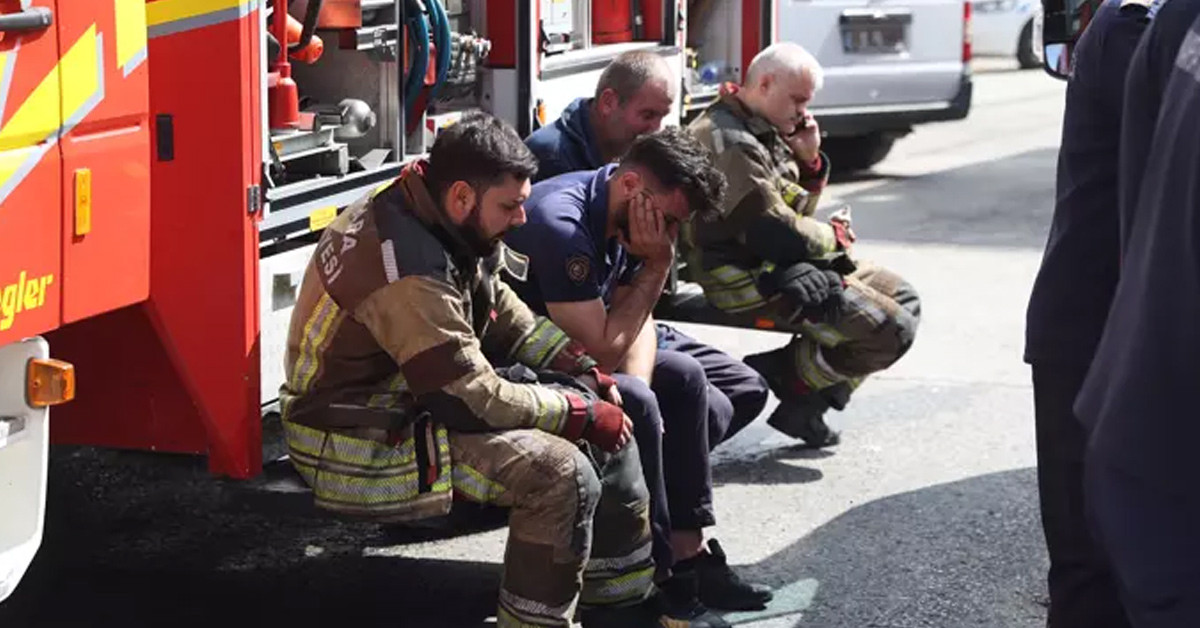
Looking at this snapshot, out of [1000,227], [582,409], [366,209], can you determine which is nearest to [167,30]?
[366,209]

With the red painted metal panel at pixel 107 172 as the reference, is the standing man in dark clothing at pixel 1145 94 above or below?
above

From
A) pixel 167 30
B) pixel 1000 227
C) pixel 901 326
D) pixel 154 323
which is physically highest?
pixel 167 30

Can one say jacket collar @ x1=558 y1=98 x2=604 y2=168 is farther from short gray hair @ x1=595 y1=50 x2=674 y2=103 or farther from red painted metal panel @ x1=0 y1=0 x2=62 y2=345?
red painted metal panel @ x1=0 y1=0 x2=62 y2=345

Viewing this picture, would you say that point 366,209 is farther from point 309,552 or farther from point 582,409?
point 309,552

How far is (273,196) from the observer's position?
15.6 ft

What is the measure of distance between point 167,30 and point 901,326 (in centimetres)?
286

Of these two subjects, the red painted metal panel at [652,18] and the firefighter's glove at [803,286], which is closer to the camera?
the firefighter's glove at [803,286]

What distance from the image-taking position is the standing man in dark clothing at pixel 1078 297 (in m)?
3.35

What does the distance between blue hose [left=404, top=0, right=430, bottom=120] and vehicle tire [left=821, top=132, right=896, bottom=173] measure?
8.09 metres

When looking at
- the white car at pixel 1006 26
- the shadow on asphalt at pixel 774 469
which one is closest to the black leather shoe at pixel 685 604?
the shadow on asphalt at pixel 774 469

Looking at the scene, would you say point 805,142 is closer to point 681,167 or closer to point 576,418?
point 681,167

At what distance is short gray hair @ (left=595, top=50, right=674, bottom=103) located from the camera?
5.40 meters

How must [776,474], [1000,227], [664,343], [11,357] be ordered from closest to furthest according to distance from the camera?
1. [11,357]
2. [664,343]
3. [776,474]
4. [1000,227]

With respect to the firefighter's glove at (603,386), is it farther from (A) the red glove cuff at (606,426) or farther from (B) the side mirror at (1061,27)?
(B) the side mirror at (1061,27)
